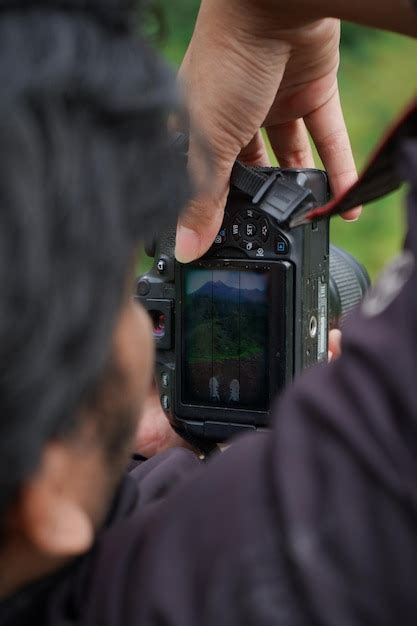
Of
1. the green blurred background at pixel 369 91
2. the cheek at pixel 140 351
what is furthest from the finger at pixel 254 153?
the green blurred background at pixel 369 91

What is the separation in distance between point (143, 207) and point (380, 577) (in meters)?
0.23

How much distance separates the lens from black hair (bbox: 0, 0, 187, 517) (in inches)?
19.1

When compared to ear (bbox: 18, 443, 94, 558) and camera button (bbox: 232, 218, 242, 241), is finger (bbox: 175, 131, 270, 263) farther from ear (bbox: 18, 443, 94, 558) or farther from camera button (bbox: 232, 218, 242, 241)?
ear (bbox: 18, 443, 94, 558)

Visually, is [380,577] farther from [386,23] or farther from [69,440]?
[386,23]

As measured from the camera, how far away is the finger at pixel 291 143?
1.35 m

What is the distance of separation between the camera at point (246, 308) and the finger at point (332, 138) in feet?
0.44

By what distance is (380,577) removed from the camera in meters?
0.54

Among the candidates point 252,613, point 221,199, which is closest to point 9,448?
point 252,613

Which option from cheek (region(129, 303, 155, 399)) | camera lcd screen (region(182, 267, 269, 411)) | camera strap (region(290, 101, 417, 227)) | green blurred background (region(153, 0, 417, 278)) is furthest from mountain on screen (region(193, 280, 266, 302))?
green blurred background (region(153, 0, 417, 278))

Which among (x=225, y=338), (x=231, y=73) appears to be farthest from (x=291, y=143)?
(x=225, y=338)

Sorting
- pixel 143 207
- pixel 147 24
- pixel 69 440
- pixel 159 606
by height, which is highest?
pixel 147 24

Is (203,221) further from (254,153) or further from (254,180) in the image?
(254,153)

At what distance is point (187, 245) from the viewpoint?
111 centimetres

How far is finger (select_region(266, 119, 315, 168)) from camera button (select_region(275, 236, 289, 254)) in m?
0.30
